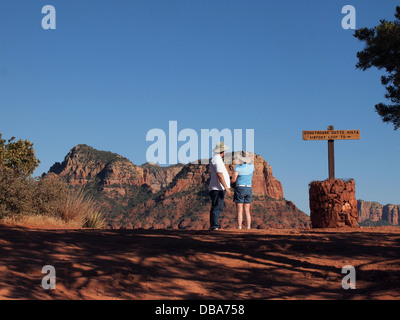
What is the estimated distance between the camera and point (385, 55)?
499 inches

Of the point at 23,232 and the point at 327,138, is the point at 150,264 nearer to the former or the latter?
the point at 23,232

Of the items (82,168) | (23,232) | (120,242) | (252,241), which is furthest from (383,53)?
(82,168)

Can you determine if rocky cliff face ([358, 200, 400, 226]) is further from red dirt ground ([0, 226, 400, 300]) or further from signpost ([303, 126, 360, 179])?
red dirt ground ([0, 226, 400, 300])

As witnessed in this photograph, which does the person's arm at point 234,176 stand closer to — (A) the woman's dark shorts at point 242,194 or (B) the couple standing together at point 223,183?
(B) the couple standing together at point 223,183

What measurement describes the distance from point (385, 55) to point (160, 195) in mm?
79479

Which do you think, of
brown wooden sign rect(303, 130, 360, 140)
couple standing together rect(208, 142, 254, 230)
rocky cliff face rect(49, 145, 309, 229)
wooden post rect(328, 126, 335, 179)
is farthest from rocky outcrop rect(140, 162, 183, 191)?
couple standing together rect(208, 142, 254, 230)

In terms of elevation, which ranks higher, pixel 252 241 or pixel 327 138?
pixel 327 138

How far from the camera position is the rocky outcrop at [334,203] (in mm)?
14914

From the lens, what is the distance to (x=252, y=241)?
1076 centimetres

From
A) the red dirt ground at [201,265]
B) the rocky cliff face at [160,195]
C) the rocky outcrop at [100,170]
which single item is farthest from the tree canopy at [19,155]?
the rocky outcrop at [100,170]

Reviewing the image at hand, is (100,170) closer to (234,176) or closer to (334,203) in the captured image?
(334,203)

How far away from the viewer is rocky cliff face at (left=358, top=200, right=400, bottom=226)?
138 meters

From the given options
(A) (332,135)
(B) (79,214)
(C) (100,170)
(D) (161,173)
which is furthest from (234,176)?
(D) (161,173)
